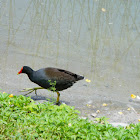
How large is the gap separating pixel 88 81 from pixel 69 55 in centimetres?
107

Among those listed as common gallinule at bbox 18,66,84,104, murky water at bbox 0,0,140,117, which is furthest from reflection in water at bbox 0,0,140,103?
common gallinule at bbox 18,66,84,104

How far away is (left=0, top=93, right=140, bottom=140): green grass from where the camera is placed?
10.5 ft

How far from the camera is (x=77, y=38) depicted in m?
7.04

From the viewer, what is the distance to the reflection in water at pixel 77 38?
6000 mm

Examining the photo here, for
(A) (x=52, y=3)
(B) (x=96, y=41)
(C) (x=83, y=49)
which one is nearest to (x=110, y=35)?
(B) (x=96, y=41)

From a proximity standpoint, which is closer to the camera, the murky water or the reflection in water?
the murky water

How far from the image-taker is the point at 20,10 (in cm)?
770

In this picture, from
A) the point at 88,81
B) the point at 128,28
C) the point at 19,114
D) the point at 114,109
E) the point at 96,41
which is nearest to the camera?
the point at 19,114

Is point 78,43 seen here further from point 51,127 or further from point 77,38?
point 51,127

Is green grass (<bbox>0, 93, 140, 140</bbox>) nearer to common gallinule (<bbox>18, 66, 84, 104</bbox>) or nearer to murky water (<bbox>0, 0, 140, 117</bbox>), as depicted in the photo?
common gallinule (<bbox>18, 66, 84, 104</bbox>)

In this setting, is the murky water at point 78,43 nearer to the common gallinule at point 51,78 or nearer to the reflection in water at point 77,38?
the reflection in water at point 77,38

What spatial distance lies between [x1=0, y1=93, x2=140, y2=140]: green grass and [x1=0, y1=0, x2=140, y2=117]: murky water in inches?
47.4

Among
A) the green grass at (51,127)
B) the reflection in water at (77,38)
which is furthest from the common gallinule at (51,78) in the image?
the reflection in water at (77,38)

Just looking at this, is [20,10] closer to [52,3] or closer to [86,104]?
[52,3]
